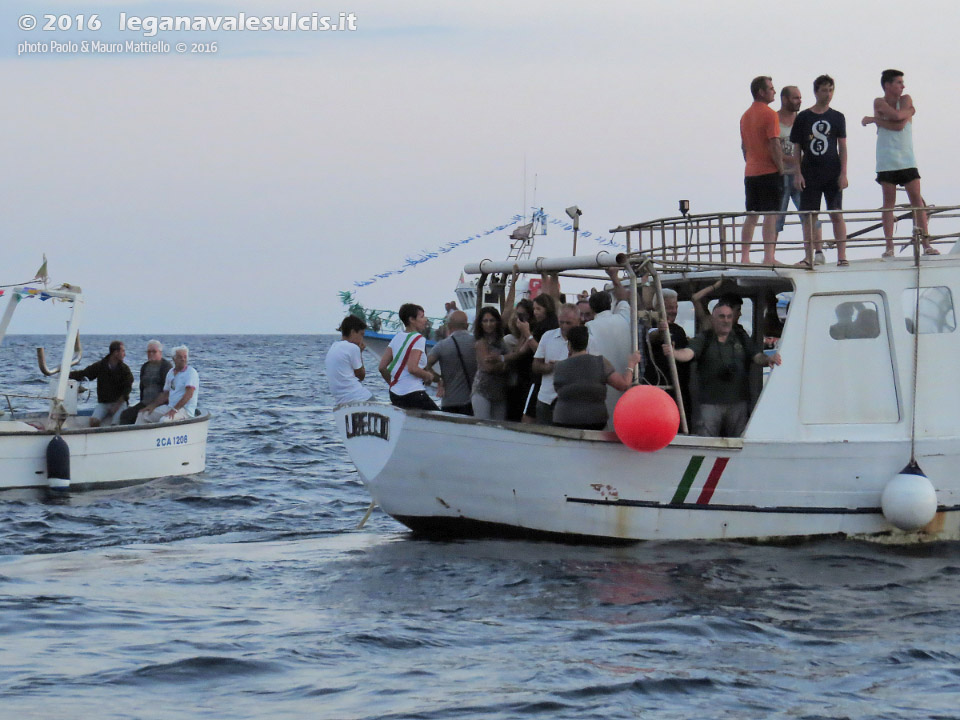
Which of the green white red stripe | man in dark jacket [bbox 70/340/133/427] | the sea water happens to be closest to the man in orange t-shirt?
the green white red stripe

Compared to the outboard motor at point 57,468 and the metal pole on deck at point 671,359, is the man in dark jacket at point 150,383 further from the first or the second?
the metal pole on deck at point 671,359

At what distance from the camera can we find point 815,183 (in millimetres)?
12422

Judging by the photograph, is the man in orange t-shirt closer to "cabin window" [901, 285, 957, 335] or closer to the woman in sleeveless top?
"cabin window" [901, 285, 957, 335]

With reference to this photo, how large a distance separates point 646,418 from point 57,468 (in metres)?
8.26

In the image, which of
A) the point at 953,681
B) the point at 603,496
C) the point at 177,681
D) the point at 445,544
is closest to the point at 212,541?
the point at 445,544

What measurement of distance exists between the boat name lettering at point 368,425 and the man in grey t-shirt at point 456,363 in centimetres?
102

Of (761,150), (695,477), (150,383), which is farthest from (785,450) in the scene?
(150,383)

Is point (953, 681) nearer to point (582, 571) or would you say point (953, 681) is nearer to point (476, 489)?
point (582, 571)

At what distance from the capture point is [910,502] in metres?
10.6

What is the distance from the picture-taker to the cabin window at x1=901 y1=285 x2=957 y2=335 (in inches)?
445

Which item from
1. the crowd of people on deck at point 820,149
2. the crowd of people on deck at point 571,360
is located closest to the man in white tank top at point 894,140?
the crowd of people on deck at point 820,149

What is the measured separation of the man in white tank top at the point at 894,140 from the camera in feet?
39.9

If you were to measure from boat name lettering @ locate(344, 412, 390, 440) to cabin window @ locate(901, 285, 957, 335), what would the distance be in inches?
181

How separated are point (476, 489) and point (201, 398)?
29.9m
